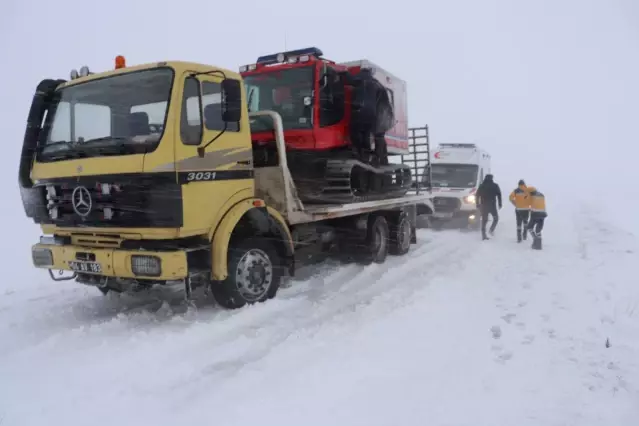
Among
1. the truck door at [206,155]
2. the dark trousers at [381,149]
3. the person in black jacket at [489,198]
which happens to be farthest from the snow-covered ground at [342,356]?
the person in black jacket at [489,198]

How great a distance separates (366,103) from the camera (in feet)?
27.5

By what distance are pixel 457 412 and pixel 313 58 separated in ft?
19.7

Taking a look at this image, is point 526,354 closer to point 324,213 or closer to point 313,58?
point 324,213

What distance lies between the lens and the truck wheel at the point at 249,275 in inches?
226

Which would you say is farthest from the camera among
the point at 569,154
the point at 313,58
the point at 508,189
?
the point at 569,154

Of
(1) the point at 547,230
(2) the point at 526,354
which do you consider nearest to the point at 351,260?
(2) the point at 526,354

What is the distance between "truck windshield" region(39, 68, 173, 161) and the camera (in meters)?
5.09

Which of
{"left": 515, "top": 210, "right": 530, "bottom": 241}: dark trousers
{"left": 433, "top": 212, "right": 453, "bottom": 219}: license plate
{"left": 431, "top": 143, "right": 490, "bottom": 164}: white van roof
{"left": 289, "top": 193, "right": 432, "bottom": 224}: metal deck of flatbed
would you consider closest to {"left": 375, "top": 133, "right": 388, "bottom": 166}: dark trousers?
{"left": 289, "top": 193, "right": 432, "bottom": 224}: metal deck of flatbed

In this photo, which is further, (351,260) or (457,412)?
(351,260)

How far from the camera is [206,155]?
5367mm

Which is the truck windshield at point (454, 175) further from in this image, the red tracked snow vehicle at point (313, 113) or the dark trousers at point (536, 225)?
the red tracked snow vehicle at point (313, 113)

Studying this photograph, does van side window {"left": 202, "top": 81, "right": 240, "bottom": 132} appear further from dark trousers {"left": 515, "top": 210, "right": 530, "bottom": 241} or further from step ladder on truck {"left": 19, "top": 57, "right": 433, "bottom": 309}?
dark trousers {"left": 515, "top": 210, "right": 530, "bottom": 241}

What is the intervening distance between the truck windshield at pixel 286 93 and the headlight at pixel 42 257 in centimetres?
385

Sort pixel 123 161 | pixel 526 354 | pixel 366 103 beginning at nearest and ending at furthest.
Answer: pixel 526 354
pixel 123 161
pixel 366 103
